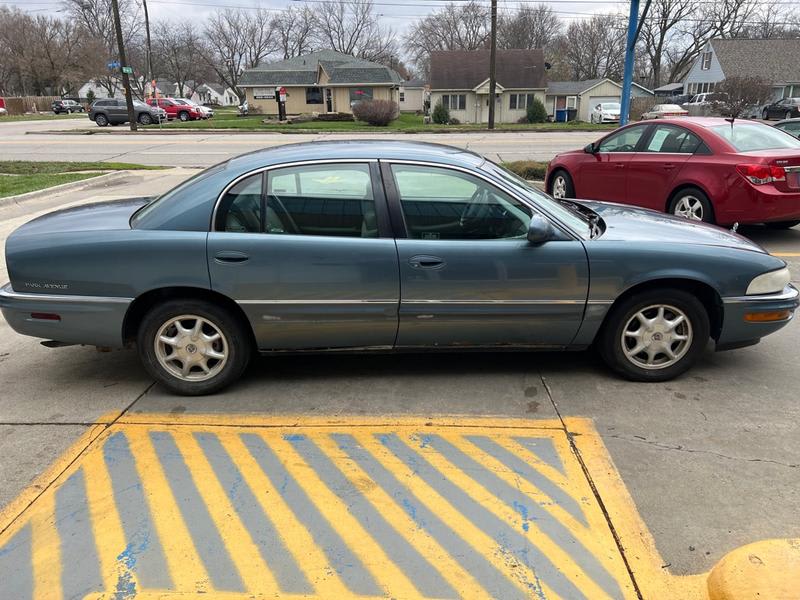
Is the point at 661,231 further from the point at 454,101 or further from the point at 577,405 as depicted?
the point at 454,101

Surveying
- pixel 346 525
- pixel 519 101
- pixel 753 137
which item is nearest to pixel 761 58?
pixel 519 101

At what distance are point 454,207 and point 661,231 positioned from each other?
1.40 metres

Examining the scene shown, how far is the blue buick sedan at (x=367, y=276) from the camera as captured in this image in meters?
3.72

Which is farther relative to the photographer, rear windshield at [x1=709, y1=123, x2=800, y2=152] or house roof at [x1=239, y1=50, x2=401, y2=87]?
house roof at [x1=239, y1=50, x2=401, y2=87]

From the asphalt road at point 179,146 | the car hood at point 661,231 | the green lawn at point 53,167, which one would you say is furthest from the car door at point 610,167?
the green lawn at point 53,167

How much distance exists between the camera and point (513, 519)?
8.92ft

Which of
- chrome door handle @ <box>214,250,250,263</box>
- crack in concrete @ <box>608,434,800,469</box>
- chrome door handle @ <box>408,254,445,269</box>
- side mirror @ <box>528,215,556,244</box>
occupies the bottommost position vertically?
crack in concrete @ <box>608,434,800,469</box>

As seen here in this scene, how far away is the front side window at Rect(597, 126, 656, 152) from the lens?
8.30 m

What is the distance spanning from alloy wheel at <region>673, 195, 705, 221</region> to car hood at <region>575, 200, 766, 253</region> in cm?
323

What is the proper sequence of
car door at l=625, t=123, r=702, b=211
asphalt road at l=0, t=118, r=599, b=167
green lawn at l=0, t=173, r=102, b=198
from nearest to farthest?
car door at l=625, t=123, r=702, b=211
green lawn at l=0, t=173, r=102, b=198
asphalt road at l=0, t=118, r=599, b=167

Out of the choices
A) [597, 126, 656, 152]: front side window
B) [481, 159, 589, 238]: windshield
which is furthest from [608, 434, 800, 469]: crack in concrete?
[597, 126, 656, 152]: front side window

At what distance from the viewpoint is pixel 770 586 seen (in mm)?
2223

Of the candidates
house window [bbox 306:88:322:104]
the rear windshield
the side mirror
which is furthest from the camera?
house window [bbox 306:88:322:104]

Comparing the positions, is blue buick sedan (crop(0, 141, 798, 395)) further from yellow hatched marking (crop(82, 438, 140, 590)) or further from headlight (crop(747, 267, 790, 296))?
yellow hatched marking (crop(82, 438, 140, 590))
